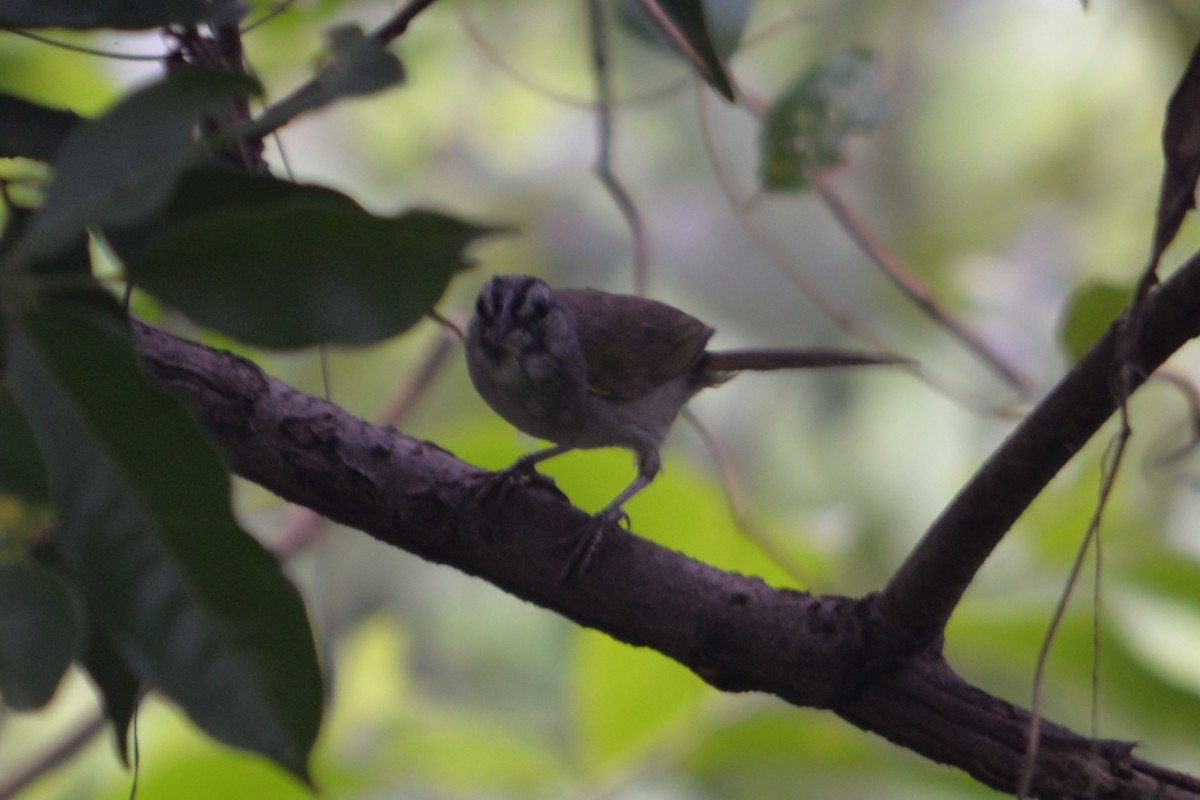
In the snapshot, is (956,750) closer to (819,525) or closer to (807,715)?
(807,715)

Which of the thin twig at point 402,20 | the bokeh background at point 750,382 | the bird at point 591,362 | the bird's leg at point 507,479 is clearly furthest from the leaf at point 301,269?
the bird at point 591,362

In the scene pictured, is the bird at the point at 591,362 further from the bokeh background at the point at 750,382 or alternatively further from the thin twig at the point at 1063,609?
the thin twig at the point at 1063,609

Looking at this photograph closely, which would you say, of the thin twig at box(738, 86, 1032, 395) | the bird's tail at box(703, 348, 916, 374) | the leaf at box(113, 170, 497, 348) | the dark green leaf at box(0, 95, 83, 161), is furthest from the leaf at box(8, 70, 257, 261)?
the bird's tail at box(703, 348, 916, 374)

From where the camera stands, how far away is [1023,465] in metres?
1.46

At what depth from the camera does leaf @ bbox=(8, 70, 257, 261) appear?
871mm

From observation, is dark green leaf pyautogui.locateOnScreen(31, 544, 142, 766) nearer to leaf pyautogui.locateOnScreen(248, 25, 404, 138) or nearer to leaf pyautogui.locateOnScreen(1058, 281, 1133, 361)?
leaf pyautogui.locateOnScreen(248, 25, 404, 138)

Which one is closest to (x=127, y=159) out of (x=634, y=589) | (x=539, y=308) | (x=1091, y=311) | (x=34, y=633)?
(x=34, y=633)

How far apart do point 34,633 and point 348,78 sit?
21.8 inches

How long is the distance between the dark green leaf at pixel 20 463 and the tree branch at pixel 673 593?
0.66 metres

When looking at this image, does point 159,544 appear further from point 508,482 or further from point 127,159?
point 508,482

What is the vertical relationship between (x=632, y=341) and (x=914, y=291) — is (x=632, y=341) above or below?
below

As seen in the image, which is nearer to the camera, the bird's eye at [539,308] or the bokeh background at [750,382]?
the bokeh background at [750,382]

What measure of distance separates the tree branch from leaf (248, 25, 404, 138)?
0.76 meters

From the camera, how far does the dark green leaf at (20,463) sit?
1079 millimetres
